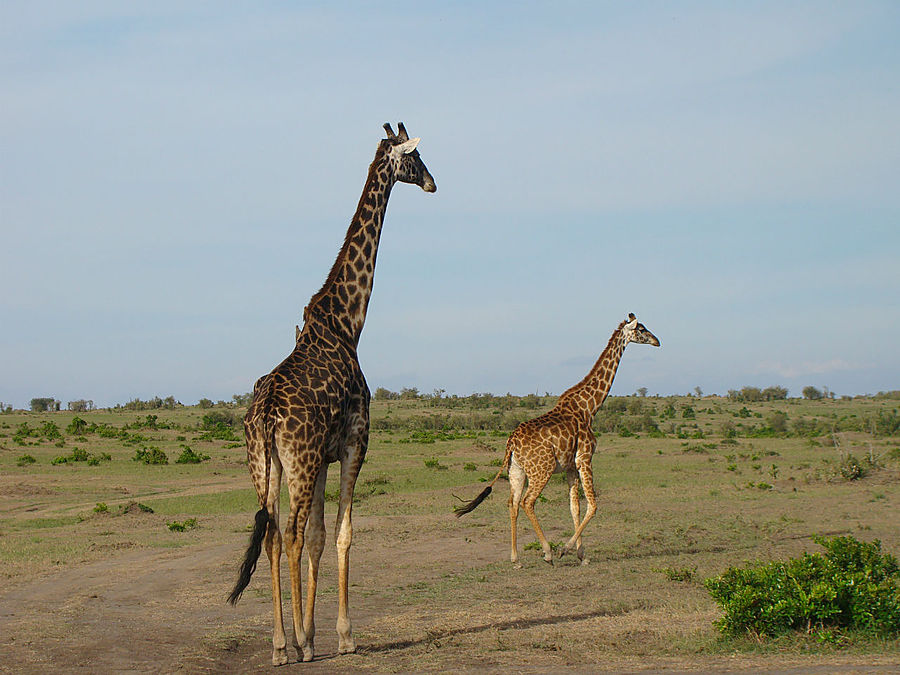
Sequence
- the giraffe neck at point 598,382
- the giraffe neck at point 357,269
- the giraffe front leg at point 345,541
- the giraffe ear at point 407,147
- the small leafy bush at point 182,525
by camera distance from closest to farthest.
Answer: the giraffe front leg at point 345,541 → the giraffe neck at point 357,269 → the giraffe ear at point 407,147 → the giraffe neck at point 598,382 → the small leafy bush at point 182,525

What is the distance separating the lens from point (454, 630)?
396 inches

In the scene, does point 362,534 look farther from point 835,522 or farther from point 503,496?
point 835,522

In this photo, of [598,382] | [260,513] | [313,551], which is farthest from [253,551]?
[598,382]

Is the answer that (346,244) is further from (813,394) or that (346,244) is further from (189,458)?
(813,394)

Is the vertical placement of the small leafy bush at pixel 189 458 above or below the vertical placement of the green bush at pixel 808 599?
above

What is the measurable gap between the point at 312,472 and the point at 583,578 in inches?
245

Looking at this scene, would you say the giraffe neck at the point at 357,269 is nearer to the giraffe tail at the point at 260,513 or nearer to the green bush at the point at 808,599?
the giraffe tail at the point at 260,513

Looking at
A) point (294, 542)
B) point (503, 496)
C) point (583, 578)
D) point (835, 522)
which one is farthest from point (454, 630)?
point (503, 496)

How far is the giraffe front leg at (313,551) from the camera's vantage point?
8664mm

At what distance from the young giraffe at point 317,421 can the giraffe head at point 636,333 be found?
7898mm

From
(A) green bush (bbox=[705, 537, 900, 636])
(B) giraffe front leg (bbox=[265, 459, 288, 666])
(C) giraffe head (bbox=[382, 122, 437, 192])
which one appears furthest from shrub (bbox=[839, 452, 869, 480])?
(B) giraffe front leg (bbox=[265, 459, 288, 666])

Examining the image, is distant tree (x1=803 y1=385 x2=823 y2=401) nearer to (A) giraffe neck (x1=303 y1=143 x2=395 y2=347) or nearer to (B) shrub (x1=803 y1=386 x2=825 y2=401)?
(B) shrub (x1=803 y1=386 x2=825 y2=401)

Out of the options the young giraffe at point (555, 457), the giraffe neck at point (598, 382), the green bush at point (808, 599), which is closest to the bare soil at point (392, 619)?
the green bush at point (808, 599)

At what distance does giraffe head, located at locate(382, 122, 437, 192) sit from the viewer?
10742mm
